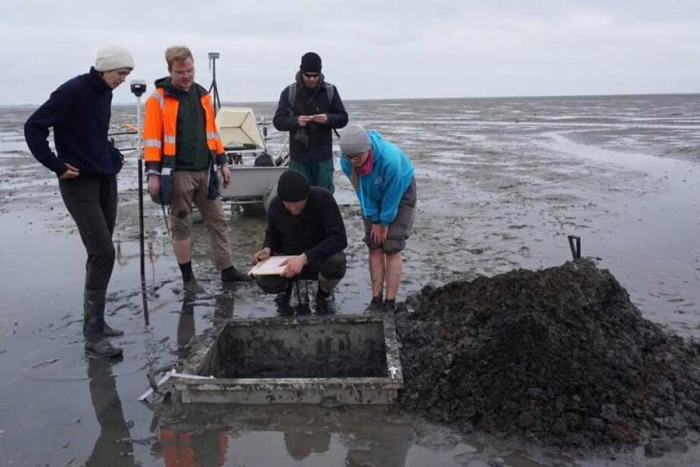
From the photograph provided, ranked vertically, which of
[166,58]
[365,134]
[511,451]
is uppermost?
[166,58]

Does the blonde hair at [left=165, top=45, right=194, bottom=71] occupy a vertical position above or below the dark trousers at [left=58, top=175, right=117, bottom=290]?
above

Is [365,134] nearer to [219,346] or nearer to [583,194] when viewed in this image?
[219,346]

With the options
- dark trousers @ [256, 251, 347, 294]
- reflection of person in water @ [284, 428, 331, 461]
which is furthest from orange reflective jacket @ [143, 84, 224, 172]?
reflection of person in water @ [284, 428, 331, 461]

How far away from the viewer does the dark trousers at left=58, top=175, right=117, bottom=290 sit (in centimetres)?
461

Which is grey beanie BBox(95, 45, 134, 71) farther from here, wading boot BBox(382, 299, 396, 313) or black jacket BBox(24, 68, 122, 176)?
wading boot BBox(382, 299, 396, 313)

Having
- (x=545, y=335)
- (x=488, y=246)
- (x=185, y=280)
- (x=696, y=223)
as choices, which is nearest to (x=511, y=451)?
(x=545, y=335)

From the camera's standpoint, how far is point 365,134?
4.76 metres

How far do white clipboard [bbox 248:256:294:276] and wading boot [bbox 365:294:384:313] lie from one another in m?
0.86

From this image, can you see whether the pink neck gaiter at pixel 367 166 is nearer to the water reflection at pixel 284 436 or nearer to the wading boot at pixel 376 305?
the wading boot at pixel 376 305

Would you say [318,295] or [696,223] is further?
[696,223]

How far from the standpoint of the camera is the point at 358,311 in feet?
18.6

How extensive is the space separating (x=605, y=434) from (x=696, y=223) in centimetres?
630

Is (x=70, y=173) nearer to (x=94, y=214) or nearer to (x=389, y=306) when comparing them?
(x=94, y=214)

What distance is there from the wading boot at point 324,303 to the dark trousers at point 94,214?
1783mm
